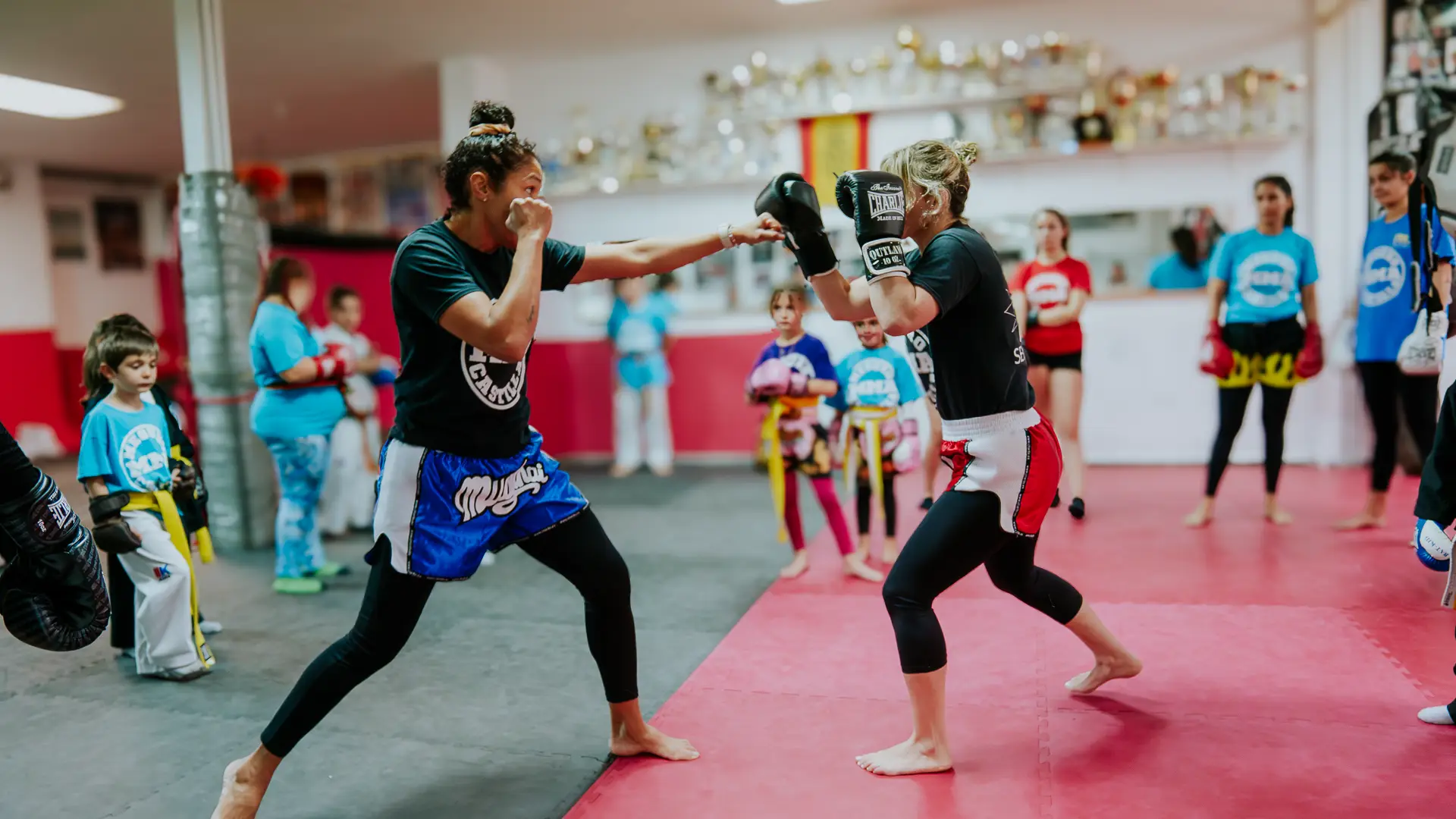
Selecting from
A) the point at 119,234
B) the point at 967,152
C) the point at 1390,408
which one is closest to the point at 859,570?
the point at 967,152

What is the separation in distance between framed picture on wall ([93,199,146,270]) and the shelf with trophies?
751cm

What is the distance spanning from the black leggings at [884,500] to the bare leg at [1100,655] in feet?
5.32

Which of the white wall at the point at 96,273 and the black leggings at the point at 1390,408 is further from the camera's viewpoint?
the white wall at the point at 96,273

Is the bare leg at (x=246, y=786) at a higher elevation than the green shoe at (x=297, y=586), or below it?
higher

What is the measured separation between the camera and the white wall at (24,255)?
10188 mm

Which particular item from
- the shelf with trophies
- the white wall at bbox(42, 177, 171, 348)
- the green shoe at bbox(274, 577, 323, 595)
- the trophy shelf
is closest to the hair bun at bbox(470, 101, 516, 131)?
the green shoe at bbox(274, 577, 323, 595)

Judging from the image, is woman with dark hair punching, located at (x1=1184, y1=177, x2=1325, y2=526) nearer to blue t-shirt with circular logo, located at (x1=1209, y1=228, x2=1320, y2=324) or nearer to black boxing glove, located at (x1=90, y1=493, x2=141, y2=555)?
blue t-shirt with circular logo, located at (x1=1209, y1=228, x2=1320, y2=324)

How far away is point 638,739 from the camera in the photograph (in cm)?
248

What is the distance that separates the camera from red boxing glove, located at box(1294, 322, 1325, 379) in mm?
4520

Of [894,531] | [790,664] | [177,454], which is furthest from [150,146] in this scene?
[790,664]

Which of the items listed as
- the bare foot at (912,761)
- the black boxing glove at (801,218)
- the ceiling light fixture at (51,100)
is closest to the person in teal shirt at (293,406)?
the black boxing glove at (801,218)

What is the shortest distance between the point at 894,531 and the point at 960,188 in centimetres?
250

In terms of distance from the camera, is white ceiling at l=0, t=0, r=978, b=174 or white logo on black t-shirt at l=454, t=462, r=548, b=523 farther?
white ceiling at l=0, t=0, r=978, b=174

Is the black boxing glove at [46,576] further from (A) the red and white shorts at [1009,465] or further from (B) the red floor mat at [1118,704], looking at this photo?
(A) the red and white shorts at [1009,465]
